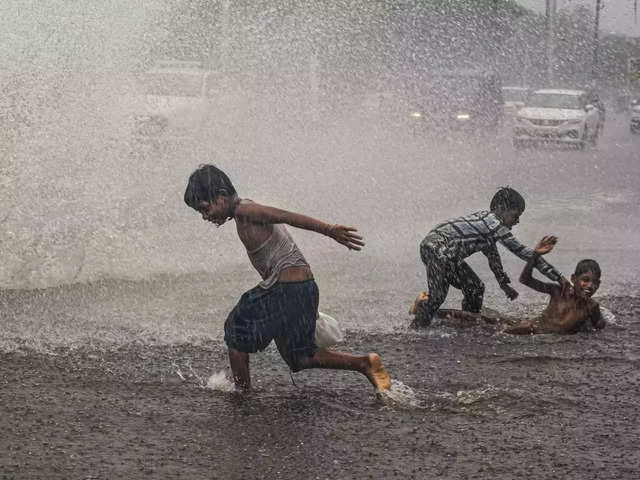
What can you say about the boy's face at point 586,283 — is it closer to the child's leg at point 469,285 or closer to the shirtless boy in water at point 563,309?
the shirtless boy in water at point 563,309

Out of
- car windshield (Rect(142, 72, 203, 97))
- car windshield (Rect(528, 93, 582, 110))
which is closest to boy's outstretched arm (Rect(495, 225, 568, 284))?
car windshield (Rect(142, 72, 203, 97))

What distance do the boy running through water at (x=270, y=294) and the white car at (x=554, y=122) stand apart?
940 inches

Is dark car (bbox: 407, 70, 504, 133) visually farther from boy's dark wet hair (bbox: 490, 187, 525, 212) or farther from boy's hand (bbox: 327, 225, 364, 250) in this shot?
boy's hand (bbox: 327, 225, 364, 250)

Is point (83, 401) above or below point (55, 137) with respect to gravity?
below

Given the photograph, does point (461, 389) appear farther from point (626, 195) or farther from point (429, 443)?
point (626, 195)

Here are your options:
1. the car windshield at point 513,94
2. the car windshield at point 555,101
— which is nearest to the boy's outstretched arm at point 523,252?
the car windshield at point 555,101

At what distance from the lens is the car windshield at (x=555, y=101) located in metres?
29.2

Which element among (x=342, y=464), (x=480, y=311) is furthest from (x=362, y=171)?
(x=342, y=464)

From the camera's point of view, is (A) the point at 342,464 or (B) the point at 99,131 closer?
(A) the point at 342,464

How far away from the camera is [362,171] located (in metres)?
19.3

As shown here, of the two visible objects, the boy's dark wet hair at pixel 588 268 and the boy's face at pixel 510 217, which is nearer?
the boy's dark wet hair at pixel 588 268

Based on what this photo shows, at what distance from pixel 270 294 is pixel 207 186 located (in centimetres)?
58

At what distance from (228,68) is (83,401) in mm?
21606

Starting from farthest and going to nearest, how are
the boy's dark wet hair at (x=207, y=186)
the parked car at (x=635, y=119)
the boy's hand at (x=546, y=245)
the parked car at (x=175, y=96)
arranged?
1. the parked car at (x=635, y=119)
2. the parked car at (x=175, y=96)
3. the boy's hand at (x=546, y=245)
4. the boy's dark wet hair at (x=207, y=186)
